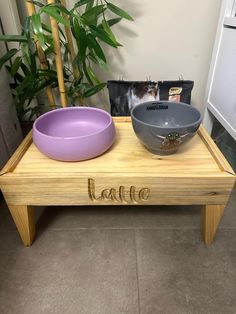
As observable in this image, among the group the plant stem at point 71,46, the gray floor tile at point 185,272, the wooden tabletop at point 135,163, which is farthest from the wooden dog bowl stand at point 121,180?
the plant stem at point 71,46

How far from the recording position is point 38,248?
0.74 metres

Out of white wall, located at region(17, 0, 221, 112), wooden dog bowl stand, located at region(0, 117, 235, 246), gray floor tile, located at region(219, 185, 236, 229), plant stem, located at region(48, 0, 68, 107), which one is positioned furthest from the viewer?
white wall, located at region(17, 0, 221, 112)

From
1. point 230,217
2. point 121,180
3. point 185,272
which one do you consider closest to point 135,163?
point 121,180

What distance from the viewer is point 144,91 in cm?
103

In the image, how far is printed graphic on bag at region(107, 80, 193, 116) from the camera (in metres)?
1.01

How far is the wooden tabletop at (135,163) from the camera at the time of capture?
61 cm

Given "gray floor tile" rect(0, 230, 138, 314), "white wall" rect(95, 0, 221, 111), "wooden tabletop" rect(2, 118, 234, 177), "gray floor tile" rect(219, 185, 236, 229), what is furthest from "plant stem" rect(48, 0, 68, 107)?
"gray floor tile" rect(219, 185, 236, 229)

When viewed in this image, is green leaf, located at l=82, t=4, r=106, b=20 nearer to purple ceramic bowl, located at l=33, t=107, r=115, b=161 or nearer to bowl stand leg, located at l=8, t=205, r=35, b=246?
purple ceramic bowl, located at l=33, t=107, r=115, b=161

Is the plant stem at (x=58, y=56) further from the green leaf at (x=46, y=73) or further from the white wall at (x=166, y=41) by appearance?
the white wall at (x=166, y=41)

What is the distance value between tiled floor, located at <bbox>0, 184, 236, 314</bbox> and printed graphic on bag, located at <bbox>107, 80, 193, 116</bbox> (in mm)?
465

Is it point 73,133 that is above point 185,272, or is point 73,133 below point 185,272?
above

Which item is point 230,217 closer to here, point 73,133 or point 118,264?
point 118,264

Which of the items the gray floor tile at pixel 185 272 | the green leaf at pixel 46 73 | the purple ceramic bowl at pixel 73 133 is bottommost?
the gray floor tile at pixel 185 272

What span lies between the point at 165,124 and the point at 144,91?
309 mm
